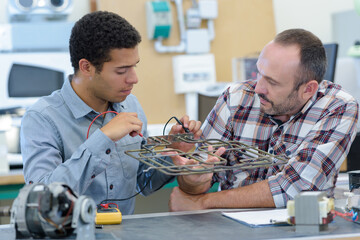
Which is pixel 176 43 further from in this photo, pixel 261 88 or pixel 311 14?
pixel 261 88

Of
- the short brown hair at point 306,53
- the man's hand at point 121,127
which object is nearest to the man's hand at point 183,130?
the man's hand at point 121,127

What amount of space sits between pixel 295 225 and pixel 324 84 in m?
0.76

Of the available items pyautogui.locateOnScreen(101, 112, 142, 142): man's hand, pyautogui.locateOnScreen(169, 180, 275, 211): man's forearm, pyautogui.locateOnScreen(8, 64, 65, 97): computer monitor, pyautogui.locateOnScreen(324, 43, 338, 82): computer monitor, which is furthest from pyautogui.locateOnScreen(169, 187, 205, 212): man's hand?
pyautogui.locateOnScreen(8, 64, 65, 97): computer monitor

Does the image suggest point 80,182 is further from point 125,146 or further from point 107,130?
point 125,146

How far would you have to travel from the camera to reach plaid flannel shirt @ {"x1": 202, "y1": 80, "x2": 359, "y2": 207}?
5.23 feet

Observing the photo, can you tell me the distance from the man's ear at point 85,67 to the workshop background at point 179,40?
129cm

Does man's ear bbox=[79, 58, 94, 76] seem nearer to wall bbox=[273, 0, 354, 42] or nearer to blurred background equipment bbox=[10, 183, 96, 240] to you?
blurred background equipment bbox=[10, 183, 96, 240]

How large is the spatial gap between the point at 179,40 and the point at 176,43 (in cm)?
3

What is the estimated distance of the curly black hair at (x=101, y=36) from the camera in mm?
1613

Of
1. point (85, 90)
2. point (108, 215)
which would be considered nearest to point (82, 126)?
point (85, 90)

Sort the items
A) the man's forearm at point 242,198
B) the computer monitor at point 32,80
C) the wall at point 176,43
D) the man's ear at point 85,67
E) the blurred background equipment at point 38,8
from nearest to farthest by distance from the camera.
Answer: the man's forearm at point 242,198, the man's ear at point 85,67, the computer monitor at point 32,80, the blurred background equipment at point 38,8, the wall at point 176,43

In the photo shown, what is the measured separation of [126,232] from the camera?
4.02ft

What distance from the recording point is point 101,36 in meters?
1.62

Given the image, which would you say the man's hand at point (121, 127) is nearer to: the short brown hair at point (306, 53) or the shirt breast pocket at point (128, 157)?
the shirt breast pocket at point (128, 157)
